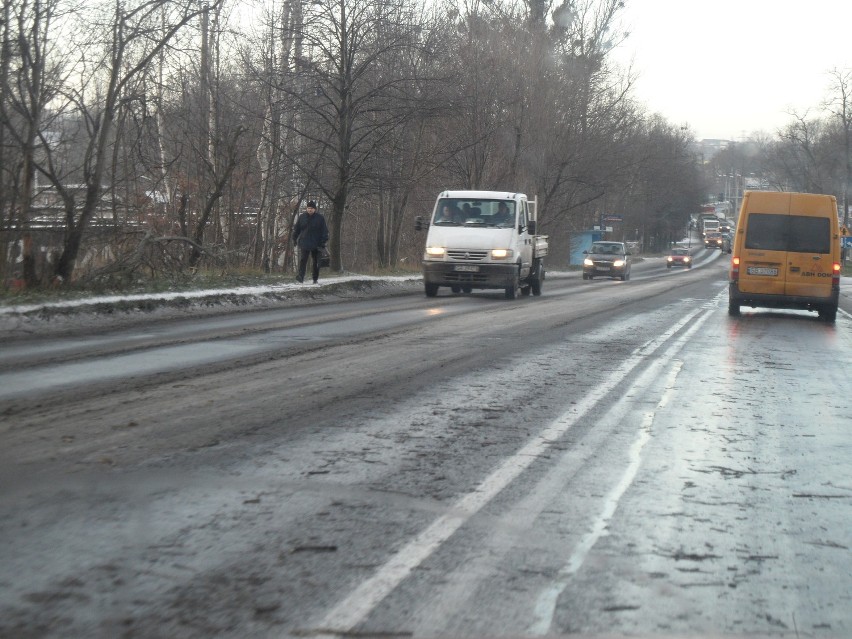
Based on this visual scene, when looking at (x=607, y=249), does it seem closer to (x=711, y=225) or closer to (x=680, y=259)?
(x=680, y=259)

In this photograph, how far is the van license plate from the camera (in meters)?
20.1

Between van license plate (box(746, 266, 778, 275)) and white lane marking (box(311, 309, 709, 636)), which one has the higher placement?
van license plate (box(746, 266, 778, 275))

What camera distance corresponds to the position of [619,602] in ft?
12.9

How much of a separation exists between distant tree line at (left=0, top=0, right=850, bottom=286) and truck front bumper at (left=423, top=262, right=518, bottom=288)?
4918mm

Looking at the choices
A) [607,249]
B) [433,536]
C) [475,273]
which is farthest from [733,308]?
[607,249]

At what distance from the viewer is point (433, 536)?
4676mm

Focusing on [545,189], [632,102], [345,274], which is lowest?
[345,274]

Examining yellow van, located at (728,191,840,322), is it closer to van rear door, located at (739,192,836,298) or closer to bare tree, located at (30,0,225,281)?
van rear door, located at (739,192,836,298)

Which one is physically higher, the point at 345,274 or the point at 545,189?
the point at 545,189

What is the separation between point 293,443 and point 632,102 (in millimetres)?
54995

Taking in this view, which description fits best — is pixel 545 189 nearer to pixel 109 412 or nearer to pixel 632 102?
pixel 632 102

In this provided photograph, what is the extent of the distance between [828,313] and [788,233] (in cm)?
179

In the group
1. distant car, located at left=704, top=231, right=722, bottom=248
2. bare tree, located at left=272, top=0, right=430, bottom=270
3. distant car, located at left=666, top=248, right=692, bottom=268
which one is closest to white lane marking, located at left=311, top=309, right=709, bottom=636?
bare tree, located at left=272, top=0, right=430, bottom=270

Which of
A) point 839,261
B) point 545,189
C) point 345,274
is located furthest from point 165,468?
point 545,189
